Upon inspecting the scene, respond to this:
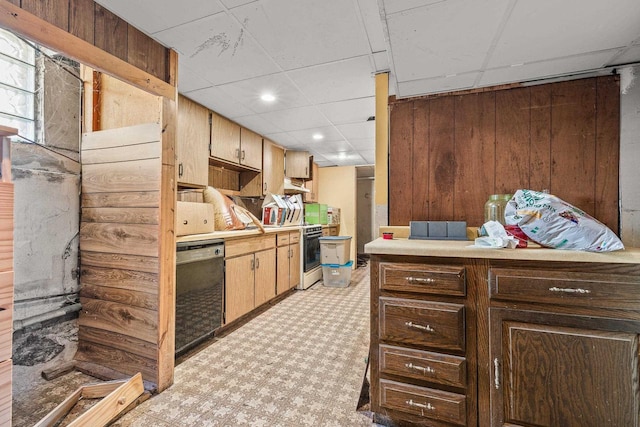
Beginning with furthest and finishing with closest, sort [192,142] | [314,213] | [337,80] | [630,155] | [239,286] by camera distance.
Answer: [314,213]
[192,142]
[239,286]
[337,80]
[630,155]

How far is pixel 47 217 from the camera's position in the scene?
1.79m

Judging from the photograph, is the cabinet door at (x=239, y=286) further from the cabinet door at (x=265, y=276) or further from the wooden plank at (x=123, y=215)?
the wooden plank at (x=123, y=215)

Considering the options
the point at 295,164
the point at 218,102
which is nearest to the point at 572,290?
the point at 218,102

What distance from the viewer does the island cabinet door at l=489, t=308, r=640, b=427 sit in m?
1.08

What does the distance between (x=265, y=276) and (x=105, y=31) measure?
2.40m

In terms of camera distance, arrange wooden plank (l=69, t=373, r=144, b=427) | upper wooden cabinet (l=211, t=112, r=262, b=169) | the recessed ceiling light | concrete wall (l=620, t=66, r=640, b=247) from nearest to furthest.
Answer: wooden plank (l=69, t=373, r=144, b=427) → concrete wall (l=620, t=66, r=640, b=247) → the recessed ceiling light → upper wooden cabinet (l=211, t=112, r=262, b=169)

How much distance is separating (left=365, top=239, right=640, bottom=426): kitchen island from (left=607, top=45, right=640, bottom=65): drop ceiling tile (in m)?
1.10

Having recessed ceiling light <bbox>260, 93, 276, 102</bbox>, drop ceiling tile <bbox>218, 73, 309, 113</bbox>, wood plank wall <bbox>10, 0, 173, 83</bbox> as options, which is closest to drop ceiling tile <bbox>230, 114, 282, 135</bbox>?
drop ceiling tile <bbox>218, 73, 309, 113</bbox>

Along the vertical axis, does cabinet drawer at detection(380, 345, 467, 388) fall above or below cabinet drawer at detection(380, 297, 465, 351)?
below

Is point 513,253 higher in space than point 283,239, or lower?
higher

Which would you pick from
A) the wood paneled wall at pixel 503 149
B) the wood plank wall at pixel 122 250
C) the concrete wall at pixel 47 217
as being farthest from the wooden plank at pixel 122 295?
the wood paneled wall at pixel 503 149

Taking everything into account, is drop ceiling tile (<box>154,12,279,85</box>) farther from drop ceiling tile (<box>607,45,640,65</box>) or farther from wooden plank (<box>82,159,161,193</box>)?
drop ceiling tile (<box>607,45,640,65</box>)

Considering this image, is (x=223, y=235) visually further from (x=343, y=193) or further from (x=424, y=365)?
(x=343, y=193)

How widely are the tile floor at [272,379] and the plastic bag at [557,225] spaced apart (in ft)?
4.26
